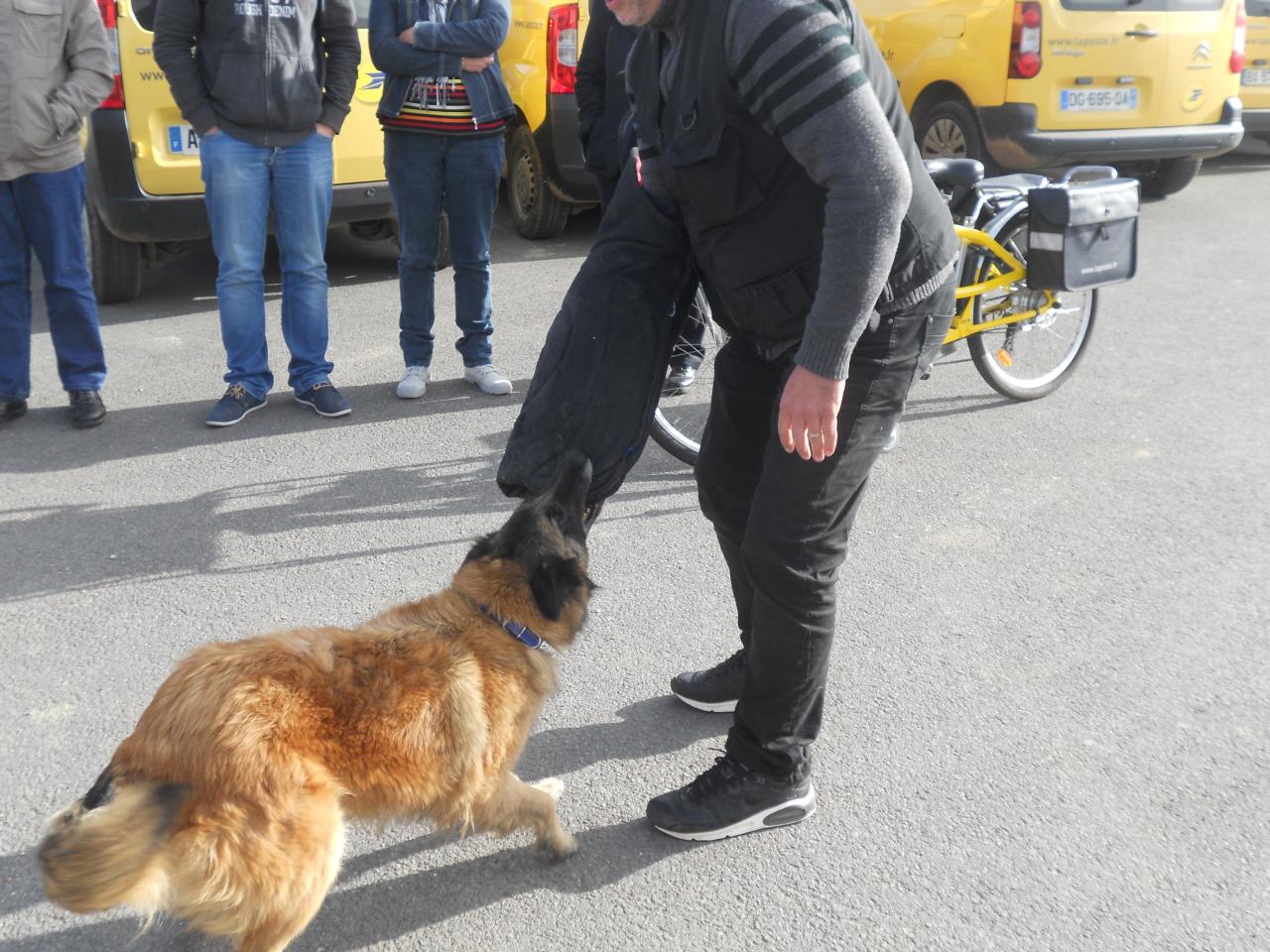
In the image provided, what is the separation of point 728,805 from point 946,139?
7.40 meters

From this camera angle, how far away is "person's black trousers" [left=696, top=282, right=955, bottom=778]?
241 cm

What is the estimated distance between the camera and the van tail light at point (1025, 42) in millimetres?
8109

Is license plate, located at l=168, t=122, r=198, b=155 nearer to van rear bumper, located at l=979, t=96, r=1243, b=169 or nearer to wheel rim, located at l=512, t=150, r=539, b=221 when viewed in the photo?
wheel rim, located at l=512, t=150, r=539, b=221

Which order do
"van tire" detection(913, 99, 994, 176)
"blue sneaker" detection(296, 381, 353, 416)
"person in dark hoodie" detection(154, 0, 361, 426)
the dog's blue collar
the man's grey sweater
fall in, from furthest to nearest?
"van tire" detection(913, 99, 994, 176) → "blue sneaker" detection(296, 381, 353, 416) → "person in dark hoodie" detection(154, 0, 361, 426) → the dog's blue collar → the man's grey sweater

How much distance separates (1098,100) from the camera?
27.6 feet

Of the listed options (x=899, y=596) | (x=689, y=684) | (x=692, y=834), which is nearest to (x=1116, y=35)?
(x=899, y=596)

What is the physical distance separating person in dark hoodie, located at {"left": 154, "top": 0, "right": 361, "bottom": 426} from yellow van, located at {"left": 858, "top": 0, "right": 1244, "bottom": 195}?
509 centimetres

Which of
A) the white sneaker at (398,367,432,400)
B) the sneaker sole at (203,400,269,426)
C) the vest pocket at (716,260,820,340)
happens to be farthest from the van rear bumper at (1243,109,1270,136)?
the vest pocket at (716,260,820,340)

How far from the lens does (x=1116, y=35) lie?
825 centimetres

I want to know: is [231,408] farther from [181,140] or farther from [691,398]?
[691,398]

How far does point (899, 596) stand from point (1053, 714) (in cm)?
74

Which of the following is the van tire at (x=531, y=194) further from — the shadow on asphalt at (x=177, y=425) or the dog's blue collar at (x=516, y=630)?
the dog's blue collar at (x=516, y=630)

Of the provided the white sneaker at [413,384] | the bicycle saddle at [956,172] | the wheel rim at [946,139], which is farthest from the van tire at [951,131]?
the white sneaker at [413,384]

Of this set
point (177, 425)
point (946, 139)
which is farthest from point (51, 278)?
point (946, 139)
